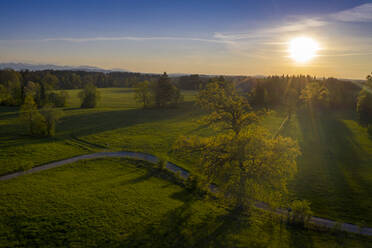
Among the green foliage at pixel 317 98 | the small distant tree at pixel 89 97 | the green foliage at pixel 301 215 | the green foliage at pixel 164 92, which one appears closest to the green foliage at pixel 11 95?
the small distant tree at pixel 89 97

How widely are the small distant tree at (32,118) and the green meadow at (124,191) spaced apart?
2.47 meters

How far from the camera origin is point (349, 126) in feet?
213

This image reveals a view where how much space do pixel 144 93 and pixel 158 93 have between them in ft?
20.9

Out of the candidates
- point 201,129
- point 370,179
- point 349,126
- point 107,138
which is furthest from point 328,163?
point 107,138

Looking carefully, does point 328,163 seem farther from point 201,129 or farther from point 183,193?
point 201,129

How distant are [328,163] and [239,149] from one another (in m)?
26.2

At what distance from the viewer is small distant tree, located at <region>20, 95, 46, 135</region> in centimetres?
4953

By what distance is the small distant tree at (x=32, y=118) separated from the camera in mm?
49531

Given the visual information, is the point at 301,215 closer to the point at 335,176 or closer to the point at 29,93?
the point at 335,176

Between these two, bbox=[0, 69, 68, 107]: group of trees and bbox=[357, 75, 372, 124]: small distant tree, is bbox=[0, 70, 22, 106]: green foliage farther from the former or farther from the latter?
bbox=[357, 75, 372, 124]: small distant tree

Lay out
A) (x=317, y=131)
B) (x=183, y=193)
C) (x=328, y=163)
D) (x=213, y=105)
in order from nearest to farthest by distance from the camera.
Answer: (x=213, y=105) < (x=183, y=193) < (x=328, y=163) < (x=317, y=131)

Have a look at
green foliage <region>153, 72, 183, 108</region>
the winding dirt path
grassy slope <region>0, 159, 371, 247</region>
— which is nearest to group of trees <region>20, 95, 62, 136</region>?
the winding dirt path

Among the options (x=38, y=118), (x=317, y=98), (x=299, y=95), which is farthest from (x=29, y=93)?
(x=317, y=98)

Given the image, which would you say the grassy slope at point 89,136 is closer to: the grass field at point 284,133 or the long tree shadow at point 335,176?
the grass field at point 284,133
